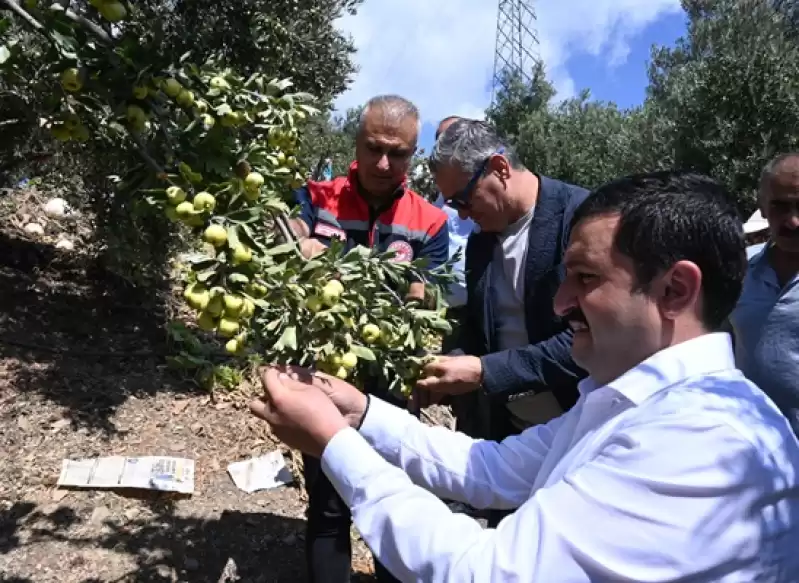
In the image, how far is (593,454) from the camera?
52.2 inches

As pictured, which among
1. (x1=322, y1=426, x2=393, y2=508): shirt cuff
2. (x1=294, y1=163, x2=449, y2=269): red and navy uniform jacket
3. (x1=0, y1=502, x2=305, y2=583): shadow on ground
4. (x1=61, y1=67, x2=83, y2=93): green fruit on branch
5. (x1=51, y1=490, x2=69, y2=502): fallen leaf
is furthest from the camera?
(x1=51, y1=490, x2=69, y2=502): fallen leaf

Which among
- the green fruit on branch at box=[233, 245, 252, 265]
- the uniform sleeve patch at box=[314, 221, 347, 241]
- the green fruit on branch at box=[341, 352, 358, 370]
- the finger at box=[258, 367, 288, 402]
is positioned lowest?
the finger at box=[258, 367, 288, 402]

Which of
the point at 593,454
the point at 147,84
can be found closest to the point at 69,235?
the point at 147,84

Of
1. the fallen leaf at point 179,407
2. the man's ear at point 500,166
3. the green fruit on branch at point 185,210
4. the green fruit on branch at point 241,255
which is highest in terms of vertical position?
the man's ear at point 500,166

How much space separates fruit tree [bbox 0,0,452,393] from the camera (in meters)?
1.67

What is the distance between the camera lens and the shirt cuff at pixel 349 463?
4.76 feet

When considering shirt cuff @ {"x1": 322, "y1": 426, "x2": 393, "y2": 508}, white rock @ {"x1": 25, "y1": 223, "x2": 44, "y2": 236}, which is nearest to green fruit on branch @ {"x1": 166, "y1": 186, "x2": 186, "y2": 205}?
shirt cuff @ {"x1": 322, "y1": 426, "x2": 393, "y2": 508}

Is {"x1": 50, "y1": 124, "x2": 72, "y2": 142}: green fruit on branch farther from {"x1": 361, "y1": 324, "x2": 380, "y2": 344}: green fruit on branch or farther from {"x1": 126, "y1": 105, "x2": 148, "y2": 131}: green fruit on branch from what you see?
{"x1": 361, "y1": 324, "x2": 380, "y2": 344}: green fruit on branch

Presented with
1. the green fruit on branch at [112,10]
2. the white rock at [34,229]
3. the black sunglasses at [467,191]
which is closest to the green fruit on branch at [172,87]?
the green fruit on branch at [112,10]

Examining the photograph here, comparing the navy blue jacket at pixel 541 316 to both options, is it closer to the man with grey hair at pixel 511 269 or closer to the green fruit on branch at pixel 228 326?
the man with grey hair at pixel 511 269

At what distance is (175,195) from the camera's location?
1.66 m

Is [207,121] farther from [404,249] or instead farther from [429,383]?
[404,249]

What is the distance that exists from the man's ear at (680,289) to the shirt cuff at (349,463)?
63cm

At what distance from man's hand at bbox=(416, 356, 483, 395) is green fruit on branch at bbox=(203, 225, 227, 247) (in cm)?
82
